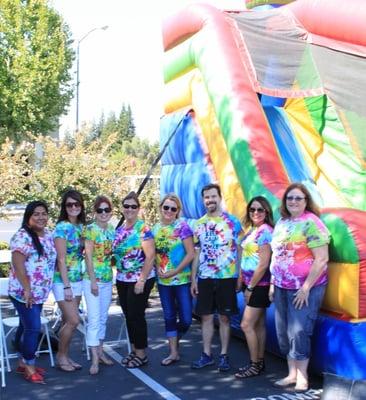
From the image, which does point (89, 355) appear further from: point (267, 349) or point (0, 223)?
point (0, 223)

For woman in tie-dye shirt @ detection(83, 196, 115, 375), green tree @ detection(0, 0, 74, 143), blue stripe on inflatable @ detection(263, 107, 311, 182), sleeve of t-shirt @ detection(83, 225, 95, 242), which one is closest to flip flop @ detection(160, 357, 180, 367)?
woman in tie-dye shirt @ detection(83, 196, 115, 375)

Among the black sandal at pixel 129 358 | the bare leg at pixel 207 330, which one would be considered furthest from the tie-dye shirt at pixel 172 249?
the black sandal at pixel 129 358

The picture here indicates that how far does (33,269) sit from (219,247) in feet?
4.97

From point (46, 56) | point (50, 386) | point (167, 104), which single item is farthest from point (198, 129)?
point (46, 56)

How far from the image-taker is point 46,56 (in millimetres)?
23609

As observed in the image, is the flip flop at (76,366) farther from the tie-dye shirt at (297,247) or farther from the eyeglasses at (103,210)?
the tie-dye shirt at (297,247)

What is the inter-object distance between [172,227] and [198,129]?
1.94 meters

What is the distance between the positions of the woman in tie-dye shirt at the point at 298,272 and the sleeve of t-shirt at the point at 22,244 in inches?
75.0

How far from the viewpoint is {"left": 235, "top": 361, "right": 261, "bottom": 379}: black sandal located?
4.71 meters

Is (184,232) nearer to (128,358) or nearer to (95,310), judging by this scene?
(95,310)

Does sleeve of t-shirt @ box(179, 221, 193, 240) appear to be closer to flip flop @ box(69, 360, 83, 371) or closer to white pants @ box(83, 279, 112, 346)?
white pants @ box(83, 279, 112, 346)

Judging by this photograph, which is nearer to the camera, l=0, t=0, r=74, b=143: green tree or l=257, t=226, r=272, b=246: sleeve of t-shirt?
l=257, t=226, r=272, b=246: sleeve of t-shirt

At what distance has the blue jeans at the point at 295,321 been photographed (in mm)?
4145

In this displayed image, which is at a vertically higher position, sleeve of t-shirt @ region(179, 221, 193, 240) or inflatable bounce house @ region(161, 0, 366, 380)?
inflatable bounce house @ region(161, 0, 366, 380)
